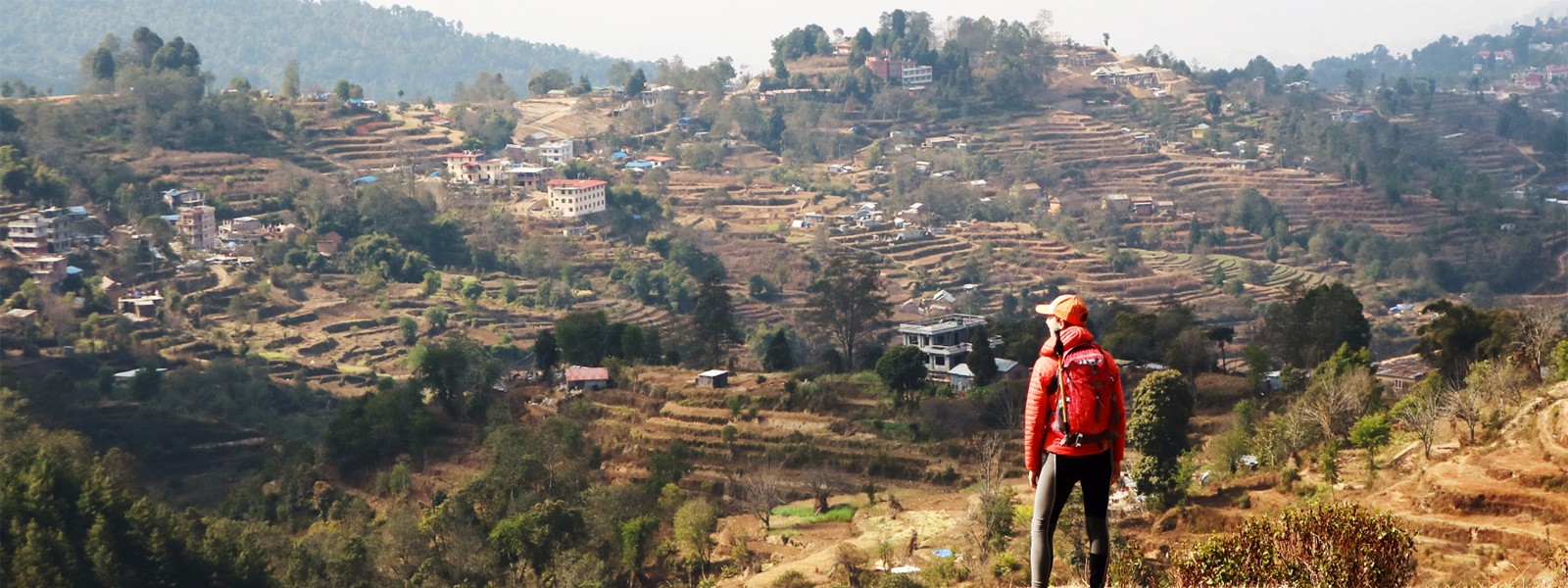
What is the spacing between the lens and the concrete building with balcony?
24.4 metres

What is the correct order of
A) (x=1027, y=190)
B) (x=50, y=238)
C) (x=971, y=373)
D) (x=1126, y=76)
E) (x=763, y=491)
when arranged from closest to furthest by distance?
(x=763, y=491)
(x=971, y=373)
(x=50, y=238)
(x=1027, y=190)
(x=1126, y=76)

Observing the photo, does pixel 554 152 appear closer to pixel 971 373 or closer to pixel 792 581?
pixel 971 373

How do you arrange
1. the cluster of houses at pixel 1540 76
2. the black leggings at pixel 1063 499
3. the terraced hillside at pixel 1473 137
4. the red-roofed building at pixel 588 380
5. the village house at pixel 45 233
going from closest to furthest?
1. the black leggings at pixel 1063 499
2. the red-roofed building at pixel 588 380
3. the village house at pixel 45 233
4. the terraced hillside at pixel 1473 137
5. the cluster of houses at pixel 1540 76

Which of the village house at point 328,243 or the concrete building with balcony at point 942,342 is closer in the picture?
the concrete building with balcony at point 942,342

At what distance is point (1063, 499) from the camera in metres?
5.14

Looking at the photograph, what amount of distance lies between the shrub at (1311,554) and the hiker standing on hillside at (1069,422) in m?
1.56

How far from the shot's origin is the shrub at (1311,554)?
618 centimetres

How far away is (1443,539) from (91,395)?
22.5 meters

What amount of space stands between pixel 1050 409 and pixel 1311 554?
1990 millimetres

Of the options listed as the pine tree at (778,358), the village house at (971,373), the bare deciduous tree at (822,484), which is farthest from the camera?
the pine tree at (778,358)

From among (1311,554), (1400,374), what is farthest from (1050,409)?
(1400,374)

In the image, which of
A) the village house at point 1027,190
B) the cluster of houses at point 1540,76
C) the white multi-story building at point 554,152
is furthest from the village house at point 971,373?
the cluster of houses at point 1540,76

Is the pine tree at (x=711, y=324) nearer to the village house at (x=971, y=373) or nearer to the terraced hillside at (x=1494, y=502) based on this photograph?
the village house at (x=971, y=373)

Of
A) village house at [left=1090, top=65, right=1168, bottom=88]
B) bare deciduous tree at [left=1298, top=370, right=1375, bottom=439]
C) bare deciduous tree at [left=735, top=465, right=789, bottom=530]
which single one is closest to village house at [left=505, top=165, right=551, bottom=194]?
bare deciduous tree at [left=735, top=465, right=789, bottom=530]
